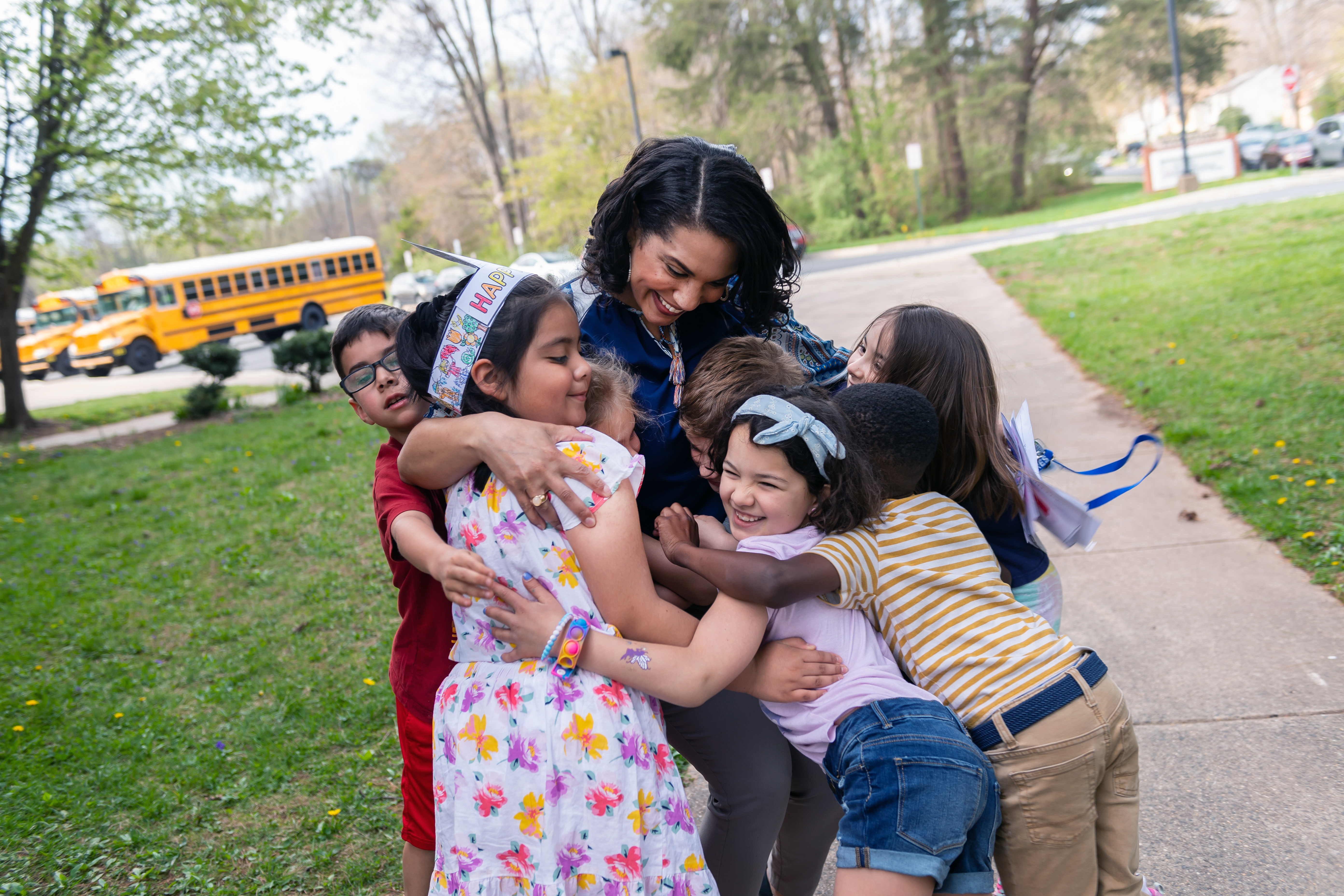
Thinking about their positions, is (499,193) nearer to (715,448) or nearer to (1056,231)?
(1056,231)

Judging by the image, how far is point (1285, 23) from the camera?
66.3 m

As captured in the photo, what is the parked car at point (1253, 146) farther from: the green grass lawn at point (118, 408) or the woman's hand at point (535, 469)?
the woman's hand at point (535, 469)

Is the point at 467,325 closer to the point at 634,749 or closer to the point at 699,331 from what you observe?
the point at 699,331

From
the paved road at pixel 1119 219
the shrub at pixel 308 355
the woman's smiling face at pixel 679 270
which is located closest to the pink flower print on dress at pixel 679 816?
the woman's smiling face at pixel 679 270

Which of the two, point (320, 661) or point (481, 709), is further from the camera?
point (320, 661)

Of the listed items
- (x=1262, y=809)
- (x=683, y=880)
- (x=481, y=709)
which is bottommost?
(x=1262, y=809)

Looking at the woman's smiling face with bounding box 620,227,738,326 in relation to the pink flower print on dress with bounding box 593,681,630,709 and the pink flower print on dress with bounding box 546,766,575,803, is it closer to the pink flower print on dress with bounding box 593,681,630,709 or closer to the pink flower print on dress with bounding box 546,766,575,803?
the pink flower print on dress with bounding box 593,681,630,709

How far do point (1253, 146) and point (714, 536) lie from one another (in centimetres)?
3674

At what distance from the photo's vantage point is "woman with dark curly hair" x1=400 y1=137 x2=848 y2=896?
2055mm

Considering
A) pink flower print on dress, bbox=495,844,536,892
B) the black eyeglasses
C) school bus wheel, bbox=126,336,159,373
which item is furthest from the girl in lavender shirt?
school bus wheel, bbox=126,336,159,373

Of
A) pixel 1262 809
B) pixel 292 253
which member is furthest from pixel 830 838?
pixel 292 253

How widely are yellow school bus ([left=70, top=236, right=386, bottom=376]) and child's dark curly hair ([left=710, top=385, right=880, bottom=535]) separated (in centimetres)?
2548

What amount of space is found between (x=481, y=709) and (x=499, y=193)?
33.4 m

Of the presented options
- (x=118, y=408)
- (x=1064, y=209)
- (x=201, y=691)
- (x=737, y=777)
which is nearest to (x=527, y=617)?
(x=737, y=777)
